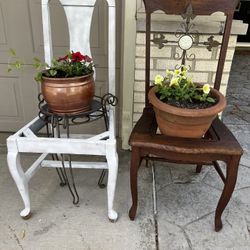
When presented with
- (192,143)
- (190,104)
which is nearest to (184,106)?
(190,104)

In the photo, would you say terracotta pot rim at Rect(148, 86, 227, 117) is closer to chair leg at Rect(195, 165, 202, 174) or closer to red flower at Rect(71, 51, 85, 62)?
red flower at Rect(71, 51, 85, 62)

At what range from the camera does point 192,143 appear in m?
1.28

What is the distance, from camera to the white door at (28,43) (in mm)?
1861

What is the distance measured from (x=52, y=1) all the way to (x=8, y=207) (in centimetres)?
131

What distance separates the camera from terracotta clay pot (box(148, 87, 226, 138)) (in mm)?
1212

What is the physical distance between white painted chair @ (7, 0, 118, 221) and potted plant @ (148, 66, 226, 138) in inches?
10.7

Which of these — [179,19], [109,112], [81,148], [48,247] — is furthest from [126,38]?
[48,247]

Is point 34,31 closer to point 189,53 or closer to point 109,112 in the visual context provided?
point 109,112

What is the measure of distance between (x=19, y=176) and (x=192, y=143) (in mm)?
859

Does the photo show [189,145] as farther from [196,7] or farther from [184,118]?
[196,7]

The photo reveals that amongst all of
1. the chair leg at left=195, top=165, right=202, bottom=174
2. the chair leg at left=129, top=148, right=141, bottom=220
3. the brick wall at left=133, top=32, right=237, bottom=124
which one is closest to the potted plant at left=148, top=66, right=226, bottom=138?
the chair leg at left=129, top=148, right=141, bottom=220

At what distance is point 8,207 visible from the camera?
5.26ft

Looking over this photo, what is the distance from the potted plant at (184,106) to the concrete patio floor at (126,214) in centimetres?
52

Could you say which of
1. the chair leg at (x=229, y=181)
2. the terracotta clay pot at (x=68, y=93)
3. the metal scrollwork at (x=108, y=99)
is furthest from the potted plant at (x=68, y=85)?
the chair leg at (x=229, y=181)
